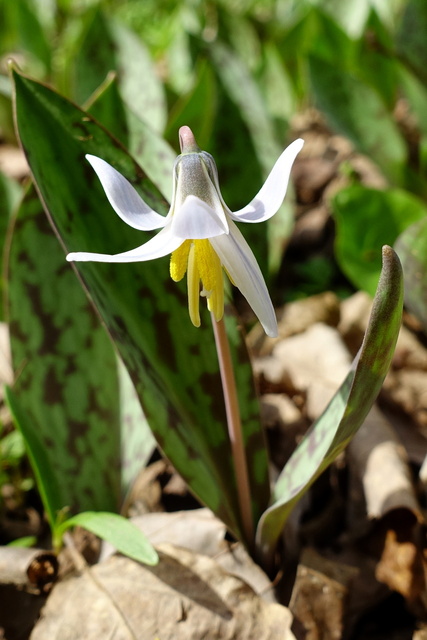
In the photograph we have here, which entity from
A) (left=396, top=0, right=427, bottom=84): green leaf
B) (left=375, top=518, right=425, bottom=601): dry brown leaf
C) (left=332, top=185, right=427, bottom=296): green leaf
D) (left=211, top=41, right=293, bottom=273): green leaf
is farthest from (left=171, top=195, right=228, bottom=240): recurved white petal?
(left=396, top=0, right=427, bottom=84): green leaf

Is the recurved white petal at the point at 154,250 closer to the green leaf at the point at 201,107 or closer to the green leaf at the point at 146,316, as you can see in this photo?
the green leaf at the point at 146,316

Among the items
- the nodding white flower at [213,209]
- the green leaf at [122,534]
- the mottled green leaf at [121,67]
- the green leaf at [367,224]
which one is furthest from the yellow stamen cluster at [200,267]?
the mottled green leaf at [121,67]

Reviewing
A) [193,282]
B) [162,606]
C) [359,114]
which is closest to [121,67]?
[359,114]

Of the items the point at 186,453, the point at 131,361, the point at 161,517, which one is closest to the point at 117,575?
the point at 161,517

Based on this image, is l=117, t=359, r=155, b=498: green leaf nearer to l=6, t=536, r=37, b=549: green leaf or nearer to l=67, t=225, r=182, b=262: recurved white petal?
l=6, t=536, r=37, b=549: green leaf

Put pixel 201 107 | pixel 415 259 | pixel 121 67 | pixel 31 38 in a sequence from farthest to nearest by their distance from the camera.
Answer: pixel 31 38, pixel 121 67, pixel 201 107, pixel 415 259

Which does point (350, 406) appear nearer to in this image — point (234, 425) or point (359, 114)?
point (234, 425)
